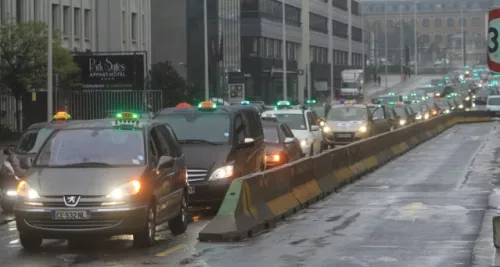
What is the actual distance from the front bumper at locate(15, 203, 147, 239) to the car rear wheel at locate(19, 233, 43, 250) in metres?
0.36

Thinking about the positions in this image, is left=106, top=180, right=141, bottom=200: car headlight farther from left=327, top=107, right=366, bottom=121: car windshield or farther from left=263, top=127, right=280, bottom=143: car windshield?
left=327, top=107, right=366, bottom=121: car windshield

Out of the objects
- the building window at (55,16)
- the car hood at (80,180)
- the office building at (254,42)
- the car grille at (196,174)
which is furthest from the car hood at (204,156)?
the office building at (254,42)

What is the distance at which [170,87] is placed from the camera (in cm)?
6575

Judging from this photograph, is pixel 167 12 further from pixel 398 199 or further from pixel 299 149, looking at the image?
pixel 398 199

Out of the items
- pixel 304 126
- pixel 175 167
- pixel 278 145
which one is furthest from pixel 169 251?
pixel 304 126

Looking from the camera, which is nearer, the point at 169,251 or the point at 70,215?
the point at 70,215

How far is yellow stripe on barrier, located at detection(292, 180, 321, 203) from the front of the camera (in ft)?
66.4

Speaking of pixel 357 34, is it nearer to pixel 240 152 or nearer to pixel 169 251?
pixel 240 152

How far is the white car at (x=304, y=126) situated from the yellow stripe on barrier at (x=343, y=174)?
542 cm

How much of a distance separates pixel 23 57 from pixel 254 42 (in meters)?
49.5

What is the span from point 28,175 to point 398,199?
9.12m

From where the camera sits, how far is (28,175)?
14.4m

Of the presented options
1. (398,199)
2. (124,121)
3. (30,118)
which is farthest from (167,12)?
(124,121)

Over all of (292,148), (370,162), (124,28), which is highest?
(124,28)
